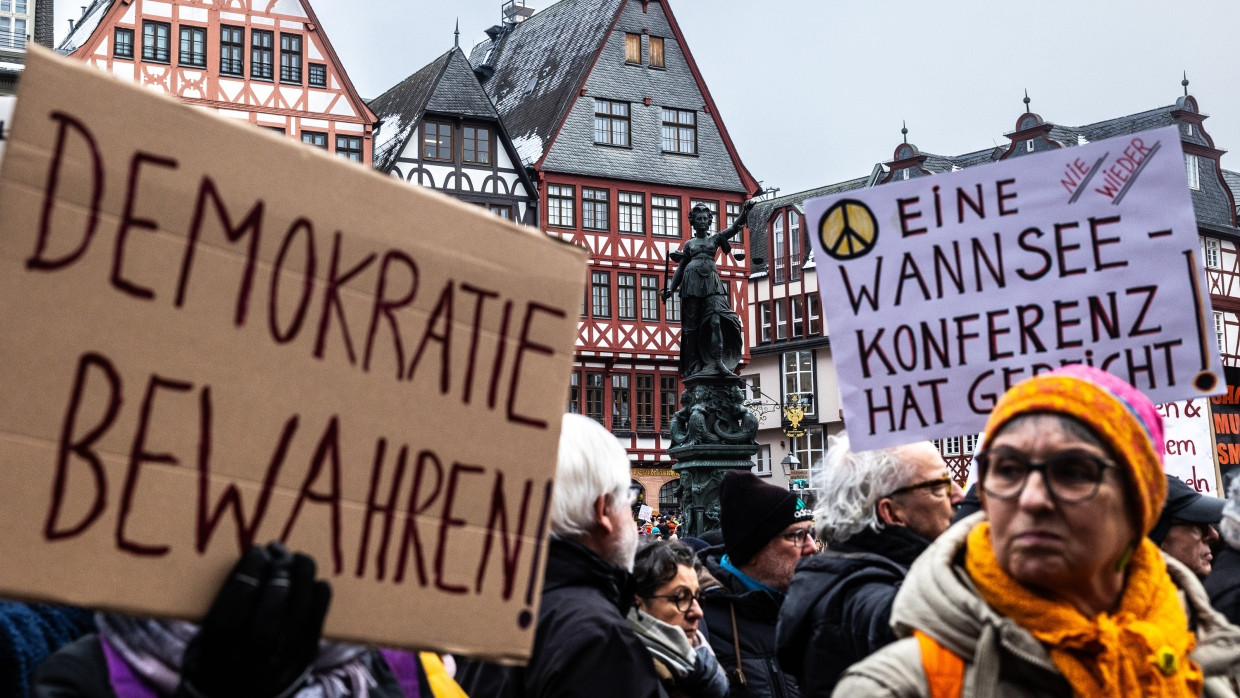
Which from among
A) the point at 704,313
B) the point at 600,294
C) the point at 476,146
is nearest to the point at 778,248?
the point at 600,294

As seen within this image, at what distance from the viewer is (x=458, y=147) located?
119 feet

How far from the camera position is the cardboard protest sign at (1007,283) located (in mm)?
3791

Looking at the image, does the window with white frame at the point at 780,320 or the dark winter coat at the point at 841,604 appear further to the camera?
the window with white frame at the point at 780,320

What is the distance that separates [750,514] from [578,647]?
6.27 ft

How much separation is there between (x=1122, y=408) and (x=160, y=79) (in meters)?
32.3

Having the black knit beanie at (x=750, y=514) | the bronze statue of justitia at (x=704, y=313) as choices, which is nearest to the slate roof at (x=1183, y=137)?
the bronze statue of justitia at (x=704, y=313)

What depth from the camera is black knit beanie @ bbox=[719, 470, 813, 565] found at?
16.8ft

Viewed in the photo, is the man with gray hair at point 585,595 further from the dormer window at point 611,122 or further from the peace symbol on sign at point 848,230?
the dormer window at point 611,122

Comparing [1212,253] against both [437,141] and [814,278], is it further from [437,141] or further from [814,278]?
[437,141]

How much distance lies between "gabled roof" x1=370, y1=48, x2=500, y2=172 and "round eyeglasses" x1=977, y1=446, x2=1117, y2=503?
3290cm

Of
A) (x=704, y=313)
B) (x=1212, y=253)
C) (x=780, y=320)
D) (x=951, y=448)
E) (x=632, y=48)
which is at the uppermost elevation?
(x=632, y=48)

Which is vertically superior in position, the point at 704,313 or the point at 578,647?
the point at 704,313

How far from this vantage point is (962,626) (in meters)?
2.36

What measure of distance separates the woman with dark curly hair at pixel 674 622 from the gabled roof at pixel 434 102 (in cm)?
3058
